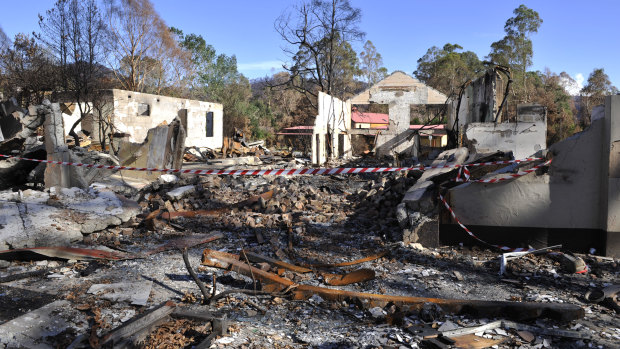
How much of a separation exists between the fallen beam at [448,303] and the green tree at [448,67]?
45.6 metres

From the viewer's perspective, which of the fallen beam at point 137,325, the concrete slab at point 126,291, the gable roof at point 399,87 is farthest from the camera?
the gable roof at point 399,87

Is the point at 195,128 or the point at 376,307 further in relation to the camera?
the point at 195,128

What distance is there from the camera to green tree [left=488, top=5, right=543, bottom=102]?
40312 mm

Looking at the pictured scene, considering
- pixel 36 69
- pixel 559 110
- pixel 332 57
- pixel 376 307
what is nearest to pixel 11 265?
pixel 376 307

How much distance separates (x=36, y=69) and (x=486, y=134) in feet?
69.8

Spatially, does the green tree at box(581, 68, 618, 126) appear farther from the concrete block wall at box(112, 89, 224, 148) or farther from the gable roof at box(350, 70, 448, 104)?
the concrete block wall at box(112, 89, 224, 148)

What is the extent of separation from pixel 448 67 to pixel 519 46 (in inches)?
362

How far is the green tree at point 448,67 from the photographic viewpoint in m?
48.5

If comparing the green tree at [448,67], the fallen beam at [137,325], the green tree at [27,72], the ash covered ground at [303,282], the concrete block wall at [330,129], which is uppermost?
the green tree at [448,67]

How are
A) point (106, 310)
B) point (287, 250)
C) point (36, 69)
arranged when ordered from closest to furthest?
1. point (106, 310)
2. point (287, 250)
3. point (36, 69)

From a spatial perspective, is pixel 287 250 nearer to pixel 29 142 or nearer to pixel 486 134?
pixel 486 134

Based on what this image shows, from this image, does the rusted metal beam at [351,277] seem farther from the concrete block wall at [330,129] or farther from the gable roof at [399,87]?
the gable roof at [399,87]

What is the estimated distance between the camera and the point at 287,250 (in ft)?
19.8

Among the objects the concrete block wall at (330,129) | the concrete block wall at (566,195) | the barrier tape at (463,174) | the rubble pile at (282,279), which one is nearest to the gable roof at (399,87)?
the concrete block wall at (330,129)
